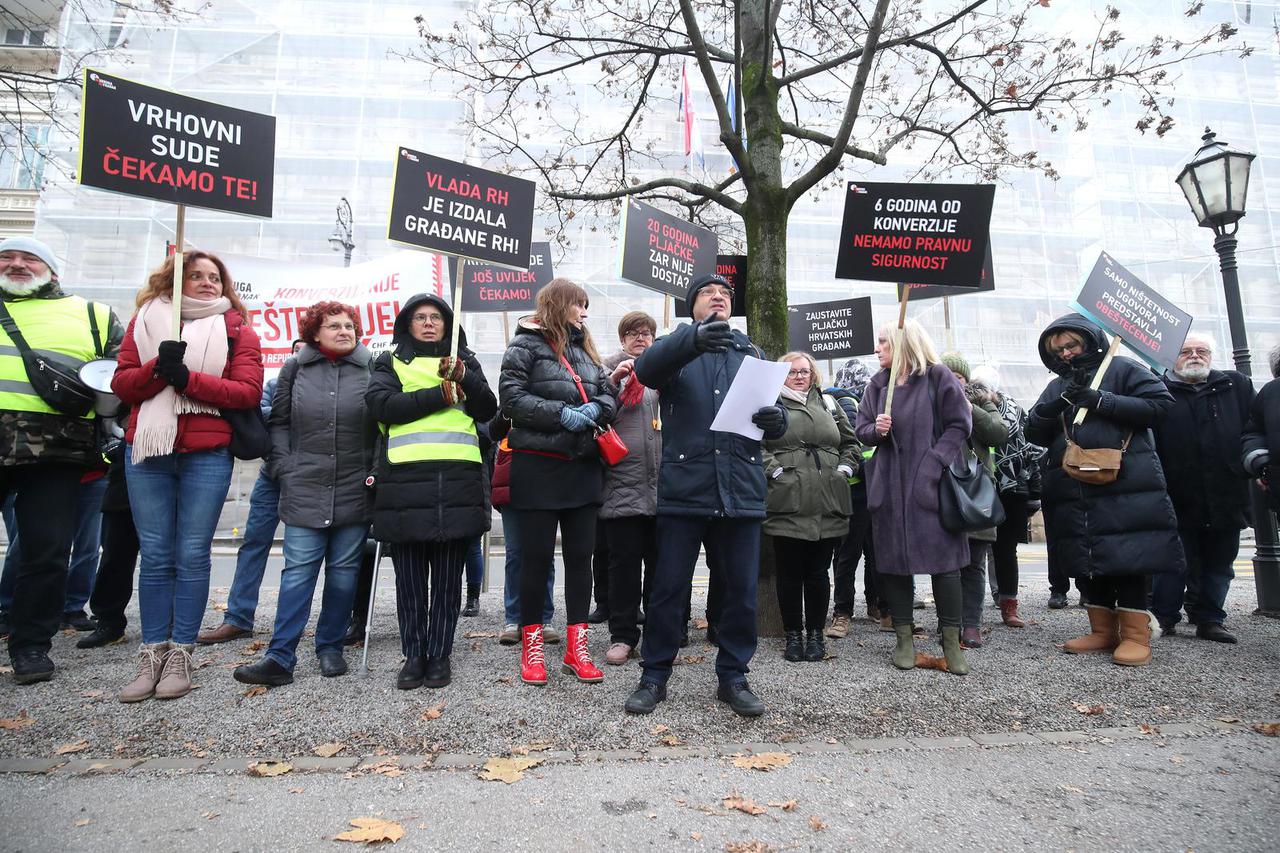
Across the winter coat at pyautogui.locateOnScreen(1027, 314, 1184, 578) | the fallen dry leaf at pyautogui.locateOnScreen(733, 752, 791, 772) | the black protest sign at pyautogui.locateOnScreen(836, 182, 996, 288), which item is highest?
the black protest sign at pyautogui.locateOnScreen(836, 182, 996, 288)

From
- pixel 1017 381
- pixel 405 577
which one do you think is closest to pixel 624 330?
pixel 405 577

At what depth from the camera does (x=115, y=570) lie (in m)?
4.95

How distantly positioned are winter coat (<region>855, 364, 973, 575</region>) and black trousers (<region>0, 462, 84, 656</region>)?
4.48 metres

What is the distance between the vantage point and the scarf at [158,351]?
3662mm

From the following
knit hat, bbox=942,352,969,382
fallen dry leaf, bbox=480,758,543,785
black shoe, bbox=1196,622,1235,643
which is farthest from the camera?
knit hat, bbox=942,352,969,382

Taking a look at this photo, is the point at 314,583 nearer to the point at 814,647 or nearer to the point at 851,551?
the point at 814,647

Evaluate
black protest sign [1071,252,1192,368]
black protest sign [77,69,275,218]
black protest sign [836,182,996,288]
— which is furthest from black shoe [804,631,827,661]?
black protest sign [77,69,275,218]

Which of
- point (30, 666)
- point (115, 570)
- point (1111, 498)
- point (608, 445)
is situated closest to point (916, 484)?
point (1111, 498)

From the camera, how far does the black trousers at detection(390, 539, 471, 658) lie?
3.89 meters

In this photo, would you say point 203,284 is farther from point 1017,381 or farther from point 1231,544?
point 1017,381

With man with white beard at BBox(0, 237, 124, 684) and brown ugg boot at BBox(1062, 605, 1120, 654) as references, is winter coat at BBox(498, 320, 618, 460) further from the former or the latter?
brown ugg boot at BBox(1062, 605, 1120, 654)

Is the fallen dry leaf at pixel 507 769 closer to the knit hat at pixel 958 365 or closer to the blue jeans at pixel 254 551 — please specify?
the blue jeans at pixel 254 551

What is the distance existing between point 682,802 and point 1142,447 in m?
3.64

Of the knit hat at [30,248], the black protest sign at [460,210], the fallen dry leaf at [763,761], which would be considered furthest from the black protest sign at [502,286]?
the fallen dry leaf at [763,761]
